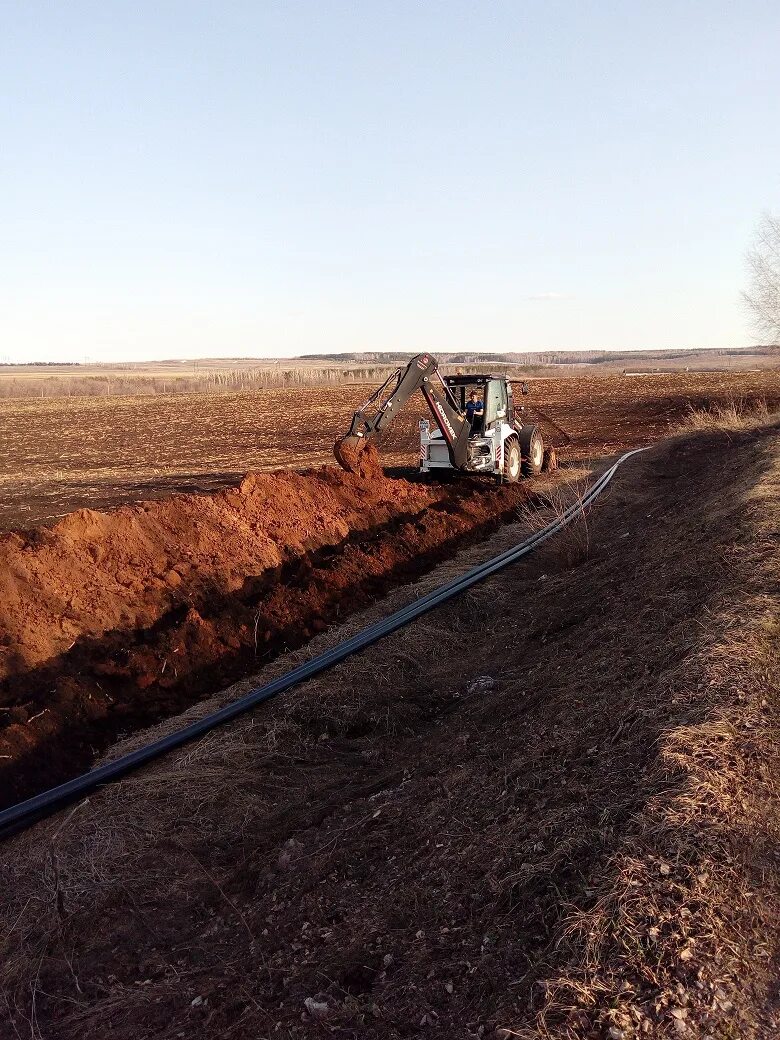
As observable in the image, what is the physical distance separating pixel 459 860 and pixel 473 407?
1445cm

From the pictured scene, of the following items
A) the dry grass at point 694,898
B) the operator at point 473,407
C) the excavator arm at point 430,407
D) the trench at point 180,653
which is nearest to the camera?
the dry grass at point 694,898

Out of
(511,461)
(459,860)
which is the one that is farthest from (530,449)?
→ (459,860)

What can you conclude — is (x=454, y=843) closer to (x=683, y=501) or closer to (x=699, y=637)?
(x=699, y=637)

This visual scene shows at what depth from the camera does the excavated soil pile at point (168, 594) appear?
8.09 m

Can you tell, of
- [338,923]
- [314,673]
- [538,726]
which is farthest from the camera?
[314,673]

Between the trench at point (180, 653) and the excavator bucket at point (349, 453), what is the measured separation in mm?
3153

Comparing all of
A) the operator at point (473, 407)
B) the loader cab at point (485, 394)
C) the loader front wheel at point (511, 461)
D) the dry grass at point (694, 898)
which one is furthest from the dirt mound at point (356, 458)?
the dry grass at point (694, 898)

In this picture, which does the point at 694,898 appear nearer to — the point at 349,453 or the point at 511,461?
the point at 349,453

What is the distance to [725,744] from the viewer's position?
188 inches

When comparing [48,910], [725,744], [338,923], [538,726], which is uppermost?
[725,744]

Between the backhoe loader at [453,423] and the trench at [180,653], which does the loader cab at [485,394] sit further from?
the trench at [180,653]

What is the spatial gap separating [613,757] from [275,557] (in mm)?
8849

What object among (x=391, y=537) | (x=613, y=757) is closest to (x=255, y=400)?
(x=391, y=537)

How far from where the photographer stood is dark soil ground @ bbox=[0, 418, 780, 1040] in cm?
359
